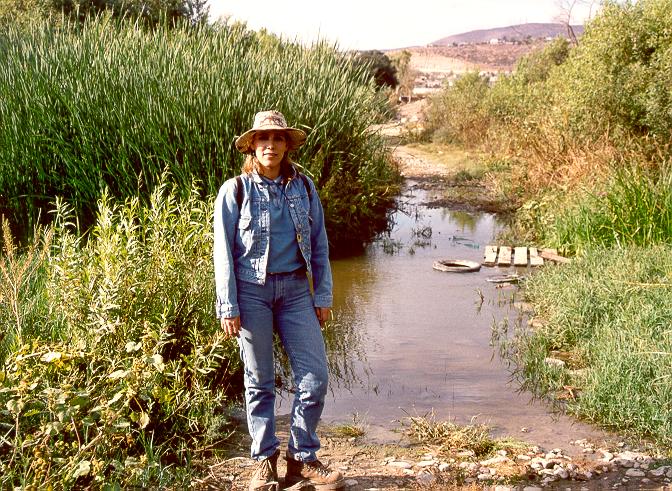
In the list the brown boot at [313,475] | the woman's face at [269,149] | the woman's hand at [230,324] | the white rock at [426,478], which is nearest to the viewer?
the woman's hand at [230,324]

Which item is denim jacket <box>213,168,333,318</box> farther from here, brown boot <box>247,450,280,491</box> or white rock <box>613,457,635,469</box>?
white rock <box>613,457,635,469</box>

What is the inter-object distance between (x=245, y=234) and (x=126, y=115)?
6908 millimetres

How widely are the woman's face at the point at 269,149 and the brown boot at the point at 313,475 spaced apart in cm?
154

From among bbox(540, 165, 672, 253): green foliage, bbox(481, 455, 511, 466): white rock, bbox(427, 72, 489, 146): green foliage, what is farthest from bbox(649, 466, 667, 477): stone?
bbox(427, 72, 489, 146): green foliage

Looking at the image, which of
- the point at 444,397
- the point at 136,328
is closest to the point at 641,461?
the point at 444,397

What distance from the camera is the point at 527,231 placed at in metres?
13.5

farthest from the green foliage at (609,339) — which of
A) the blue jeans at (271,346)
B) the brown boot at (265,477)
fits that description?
the brown boot at (265,477)

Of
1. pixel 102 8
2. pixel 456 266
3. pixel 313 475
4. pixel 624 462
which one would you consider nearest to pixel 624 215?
pixel 456 266

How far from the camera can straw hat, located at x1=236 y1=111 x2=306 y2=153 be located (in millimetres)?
4406

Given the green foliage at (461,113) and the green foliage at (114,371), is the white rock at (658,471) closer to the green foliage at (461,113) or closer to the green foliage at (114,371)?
the green foliage at (114,371)

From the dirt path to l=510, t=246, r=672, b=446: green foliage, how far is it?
401 millimetres

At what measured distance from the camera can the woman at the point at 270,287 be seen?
14.5 ft

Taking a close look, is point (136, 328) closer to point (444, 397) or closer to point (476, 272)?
point (444, 397)

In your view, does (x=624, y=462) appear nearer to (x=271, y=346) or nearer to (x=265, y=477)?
(x=265, y=477)
